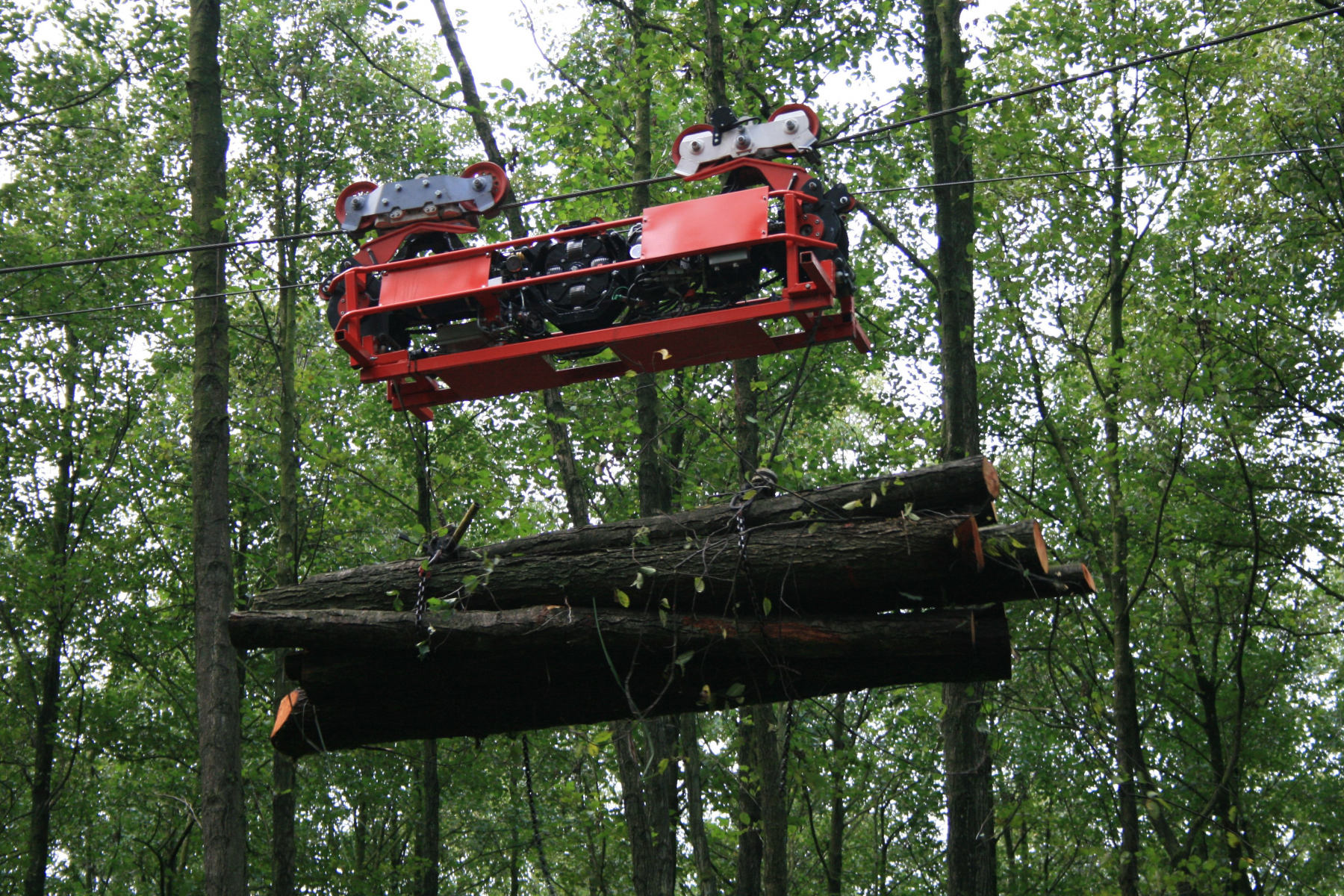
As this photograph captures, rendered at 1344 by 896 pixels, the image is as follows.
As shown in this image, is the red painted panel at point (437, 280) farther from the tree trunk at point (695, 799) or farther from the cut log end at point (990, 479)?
the tree trunk at point (695, 799)

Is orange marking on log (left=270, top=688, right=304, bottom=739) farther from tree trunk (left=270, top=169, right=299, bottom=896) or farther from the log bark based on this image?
tree trunk (left=270, top=169, right=299, bottom=896)

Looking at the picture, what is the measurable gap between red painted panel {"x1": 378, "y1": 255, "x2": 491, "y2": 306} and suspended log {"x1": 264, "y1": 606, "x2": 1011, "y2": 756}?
2.01m

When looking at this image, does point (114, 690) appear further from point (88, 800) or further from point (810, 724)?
point (810, 724)

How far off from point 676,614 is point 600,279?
81.4 inches

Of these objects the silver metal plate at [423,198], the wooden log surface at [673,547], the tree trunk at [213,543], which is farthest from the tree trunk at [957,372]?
the tree trunk at [213,543]

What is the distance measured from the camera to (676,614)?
4855 millimetres

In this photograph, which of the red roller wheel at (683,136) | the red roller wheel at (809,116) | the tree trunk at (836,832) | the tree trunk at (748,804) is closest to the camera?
the red roller wheel at (809,116)

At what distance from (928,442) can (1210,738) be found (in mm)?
7215

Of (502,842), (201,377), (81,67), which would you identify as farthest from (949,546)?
(502,842)

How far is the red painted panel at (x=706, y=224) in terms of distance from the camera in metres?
5.68

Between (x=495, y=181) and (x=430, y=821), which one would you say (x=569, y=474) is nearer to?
(x=495, y=181)

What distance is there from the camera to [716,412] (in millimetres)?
14062

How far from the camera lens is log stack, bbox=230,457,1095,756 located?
15.2 feet

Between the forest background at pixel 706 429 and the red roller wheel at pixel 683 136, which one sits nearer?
the red roller wheel at pixel 683 136
